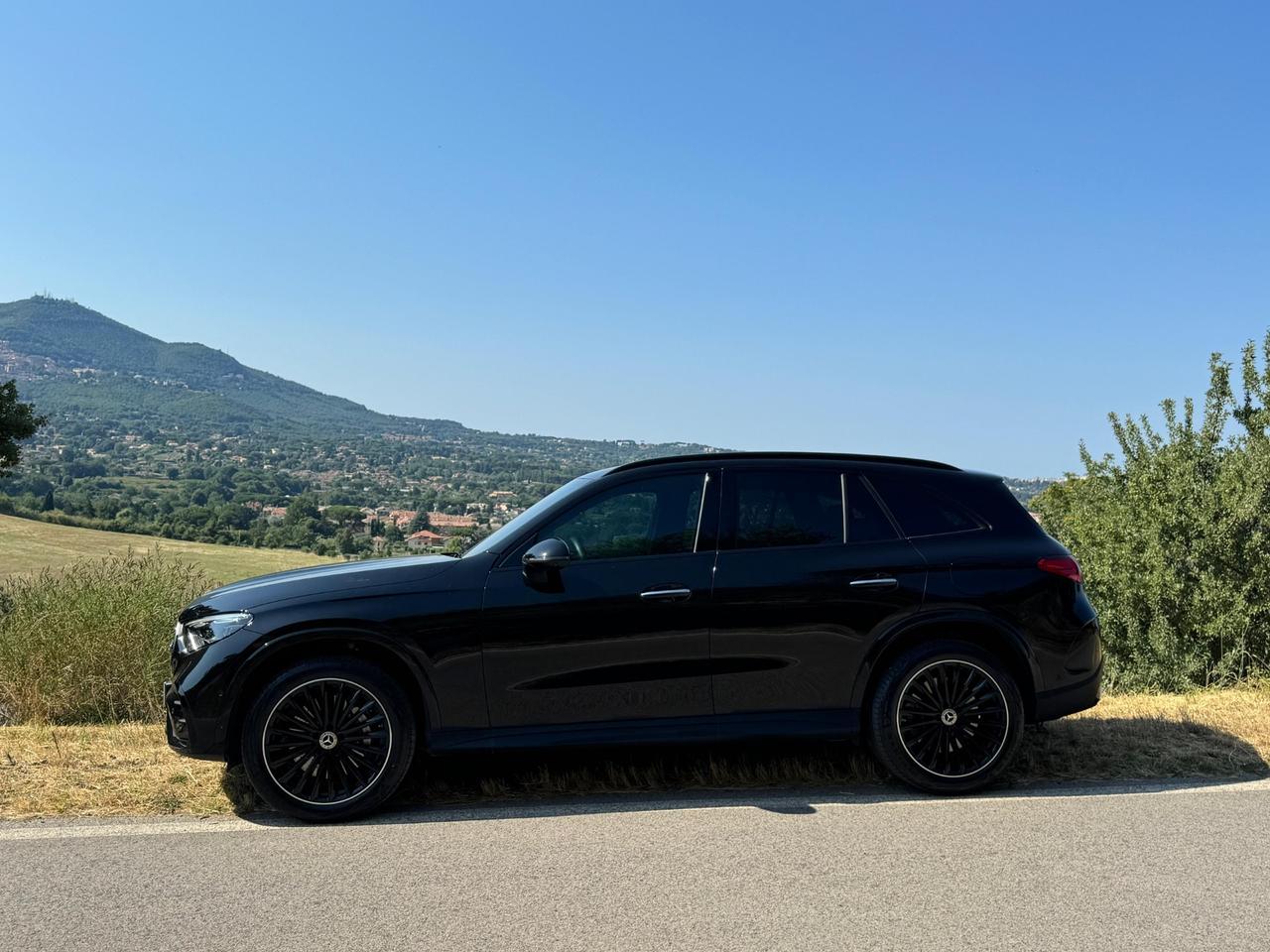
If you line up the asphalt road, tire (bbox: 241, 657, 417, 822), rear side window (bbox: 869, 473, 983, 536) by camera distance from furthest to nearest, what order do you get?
rear side window (bbox: 869, 473, 983, 536), tire (bbox: 241, 657, 417, 822), the asphalt road

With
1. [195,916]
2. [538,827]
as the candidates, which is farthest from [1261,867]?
[195,916]

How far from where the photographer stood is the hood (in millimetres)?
5504

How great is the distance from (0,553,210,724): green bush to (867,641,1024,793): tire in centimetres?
657

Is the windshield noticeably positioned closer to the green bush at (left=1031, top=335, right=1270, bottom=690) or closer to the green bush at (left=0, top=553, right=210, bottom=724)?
the green bush at (left=0, top=553, right=210, bottom=724)

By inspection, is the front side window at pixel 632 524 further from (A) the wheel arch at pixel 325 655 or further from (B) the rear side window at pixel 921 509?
(B) the rear side window at pixel 921 509

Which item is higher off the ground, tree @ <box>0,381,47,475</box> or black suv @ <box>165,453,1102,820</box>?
tree @ <box>0,381,47,475</box>

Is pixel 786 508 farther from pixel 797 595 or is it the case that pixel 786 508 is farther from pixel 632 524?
pixel 632 524

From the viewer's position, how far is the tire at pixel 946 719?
18.7ft

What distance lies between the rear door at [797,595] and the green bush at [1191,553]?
9935 millimetres

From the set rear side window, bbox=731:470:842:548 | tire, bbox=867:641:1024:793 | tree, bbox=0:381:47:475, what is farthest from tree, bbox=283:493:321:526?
tire, bbox=867:641:1024:793

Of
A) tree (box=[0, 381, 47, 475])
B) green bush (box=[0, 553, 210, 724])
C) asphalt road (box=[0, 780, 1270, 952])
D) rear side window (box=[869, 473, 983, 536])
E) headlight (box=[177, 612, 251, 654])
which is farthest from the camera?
tree (box=[0, 381, 47, 475])

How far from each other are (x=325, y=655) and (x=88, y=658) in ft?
17.3

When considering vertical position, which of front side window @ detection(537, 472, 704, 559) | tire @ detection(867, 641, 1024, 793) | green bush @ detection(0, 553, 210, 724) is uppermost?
front side window @ detection(537, 472, 704, 559)

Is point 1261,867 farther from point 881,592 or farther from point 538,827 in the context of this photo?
point 538,827
